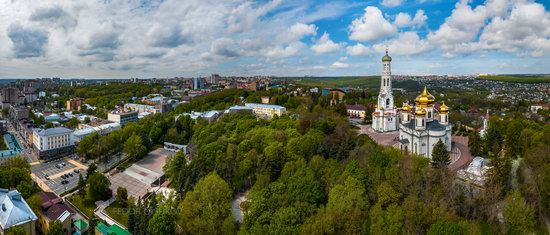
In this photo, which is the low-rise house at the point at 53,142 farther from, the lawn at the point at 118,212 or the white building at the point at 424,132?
the white building at the point at 424,132

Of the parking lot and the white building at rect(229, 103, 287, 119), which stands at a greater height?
the white building at rect(229, 103, 287, 119)

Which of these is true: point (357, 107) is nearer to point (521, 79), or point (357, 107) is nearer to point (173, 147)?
point (173, 147)

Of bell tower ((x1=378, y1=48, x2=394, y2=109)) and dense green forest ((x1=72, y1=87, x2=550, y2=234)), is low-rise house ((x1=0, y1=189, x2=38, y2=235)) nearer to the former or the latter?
dense green forest ((x1=72, y1=87, x2=550, y2=234))

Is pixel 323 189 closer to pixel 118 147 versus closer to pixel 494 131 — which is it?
pixel 494 131

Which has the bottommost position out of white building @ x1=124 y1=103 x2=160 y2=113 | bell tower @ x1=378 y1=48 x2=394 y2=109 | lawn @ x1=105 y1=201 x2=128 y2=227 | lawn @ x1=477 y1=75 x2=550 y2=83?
lawn @ x1=105 y1=201 x2=128 y2=227

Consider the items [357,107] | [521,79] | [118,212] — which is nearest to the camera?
[118,212]

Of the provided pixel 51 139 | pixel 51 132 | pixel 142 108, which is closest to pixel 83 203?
pixel 51 139

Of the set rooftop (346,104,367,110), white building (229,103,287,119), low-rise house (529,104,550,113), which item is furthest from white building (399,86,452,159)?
low-rise house (529,104,550,113)
